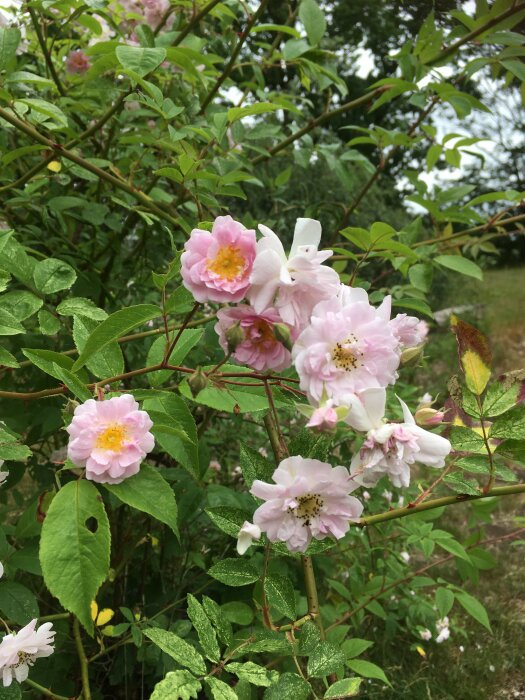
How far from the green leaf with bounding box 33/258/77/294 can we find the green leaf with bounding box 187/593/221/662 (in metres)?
0.45

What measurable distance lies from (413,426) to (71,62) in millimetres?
1465

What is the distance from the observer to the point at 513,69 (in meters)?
1.11

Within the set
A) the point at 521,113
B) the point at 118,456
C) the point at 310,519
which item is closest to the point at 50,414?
the point at 118,456

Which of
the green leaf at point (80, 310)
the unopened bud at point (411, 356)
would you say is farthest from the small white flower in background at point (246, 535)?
the green leaf at point (80, 310)

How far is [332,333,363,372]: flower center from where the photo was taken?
0.50 m

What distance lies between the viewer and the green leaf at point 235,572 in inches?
25.8

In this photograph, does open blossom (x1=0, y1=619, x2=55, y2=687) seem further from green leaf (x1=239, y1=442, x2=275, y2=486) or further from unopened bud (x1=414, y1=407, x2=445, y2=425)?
unopened bud (x1=414, y1=407, x2=445, y2=425)

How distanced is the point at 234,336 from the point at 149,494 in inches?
7.1

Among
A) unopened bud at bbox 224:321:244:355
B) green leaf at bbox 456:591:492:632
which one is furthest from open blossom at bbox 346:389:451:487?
green leaf at bbox 456:591:492:632

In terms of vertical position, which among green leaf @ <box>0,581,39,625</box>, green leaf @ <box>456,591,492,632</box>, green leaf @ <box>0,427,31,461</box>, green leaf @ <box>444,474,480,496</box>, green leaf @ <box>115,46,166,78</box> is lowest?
green leaf @ <box>456,591,492,632</box>

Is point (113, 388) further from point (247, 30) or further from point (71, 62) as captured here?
point (71, 62)

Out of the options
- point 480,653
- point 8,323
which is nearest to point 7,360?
point 8,323

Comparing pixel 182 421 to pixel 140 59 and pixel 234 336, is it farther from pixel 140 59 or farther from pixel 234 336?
pixel 140 59

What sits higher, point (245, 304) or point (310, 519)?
point (245, 304)
